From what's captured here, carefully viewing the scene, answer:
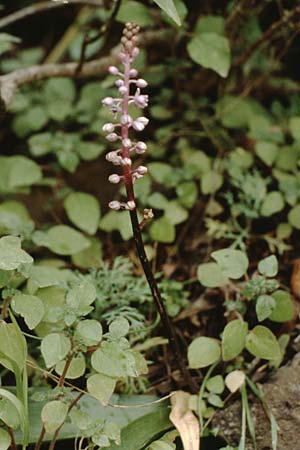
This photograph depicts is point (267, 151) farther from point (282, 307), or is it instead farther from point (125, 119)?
point (125, 119)

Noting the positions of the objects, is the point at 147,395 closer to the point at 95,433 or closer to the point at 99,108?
the point at 95,433

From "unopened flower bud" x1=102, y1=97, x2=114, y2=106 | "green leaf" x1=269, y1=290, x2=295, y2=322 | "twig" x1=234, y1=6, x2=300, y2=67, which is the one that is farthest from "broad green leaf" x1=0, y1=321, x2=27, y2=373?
"twig" x1=234, y1=6, x2=300, y2=67

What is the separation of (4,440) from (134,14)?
5.01 feet

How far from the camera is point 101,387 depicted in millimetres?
1538

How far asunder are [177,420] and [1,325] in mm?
586

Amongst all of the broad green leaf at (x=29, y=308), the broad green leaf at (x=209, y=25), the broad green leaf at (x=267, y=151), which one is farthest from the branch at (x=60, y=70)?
the broad green leaf at (x=29, y=308)

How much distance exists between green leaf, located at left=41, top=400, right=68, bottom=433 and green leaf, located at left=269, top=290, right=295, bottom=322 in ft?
2.25

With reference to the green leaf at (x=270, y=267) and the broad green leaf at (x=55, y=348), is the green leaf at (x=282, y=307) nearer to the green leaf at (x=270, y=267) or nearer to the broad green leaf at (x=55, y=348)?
the green leaf at (x=270, y=267)

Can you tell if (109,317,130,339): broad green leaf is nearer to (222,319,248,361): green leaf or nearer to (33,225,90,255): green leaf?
(222,319,248,361): green leaf

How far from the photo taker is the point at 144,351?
203cm

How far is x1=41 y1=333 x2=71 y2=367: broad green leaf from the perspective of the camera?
4.93 feet

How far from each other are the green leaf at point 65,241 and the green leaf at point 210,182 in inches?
20.3

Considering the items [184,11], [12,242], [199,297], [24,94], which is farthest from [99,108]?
[12,242]

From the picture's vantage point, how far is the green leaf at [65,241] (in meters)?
2.19
